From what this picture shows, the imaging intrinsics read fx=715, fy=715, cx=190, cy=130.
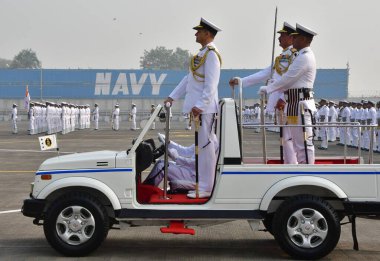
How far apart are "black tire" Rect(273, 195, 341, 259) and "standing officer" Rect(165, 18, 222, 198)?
87 cm

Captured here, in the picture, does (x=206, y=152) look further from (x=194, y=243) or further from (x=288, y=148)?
(x=194, y=243)

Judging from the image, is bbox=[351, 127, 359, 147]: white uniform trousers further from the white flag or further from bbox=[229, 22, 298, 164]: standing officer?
the white flag

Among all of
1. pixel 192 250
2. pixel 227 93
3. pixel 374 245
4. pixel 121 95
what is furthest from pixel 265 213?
pixel 121 95

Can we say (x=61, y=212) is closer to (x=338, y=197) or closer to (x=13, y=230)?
(x=13, y=230)

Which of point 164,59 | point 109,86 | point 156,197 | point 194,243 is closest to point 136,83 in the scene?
point 109,86

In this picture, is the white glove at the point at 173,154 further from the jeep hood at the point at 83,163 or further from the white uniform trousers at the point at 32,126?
the white uniform trousers at the point at 32,126

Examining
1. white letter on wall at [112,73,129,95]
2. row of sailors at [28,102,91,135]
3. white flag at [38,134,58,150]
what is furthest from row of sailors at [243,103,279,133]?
white letter on wall at [112,73,129,95]

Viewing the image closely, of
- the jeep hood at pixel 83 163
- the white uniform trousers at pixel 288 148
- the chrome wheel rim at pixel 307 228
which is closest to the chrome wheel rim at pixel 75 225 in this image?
the jeep hood at pixel 83 163

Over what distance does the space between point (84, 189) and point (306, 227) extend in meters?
2.31

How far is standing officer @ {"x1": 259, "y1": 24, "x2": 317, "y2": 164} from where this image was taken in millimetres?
7891

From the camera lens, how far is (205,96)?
768 centimetres

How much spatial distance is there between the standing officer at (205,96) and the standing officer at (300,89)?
705mm

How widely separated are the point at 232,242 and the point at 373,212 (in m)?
1.86

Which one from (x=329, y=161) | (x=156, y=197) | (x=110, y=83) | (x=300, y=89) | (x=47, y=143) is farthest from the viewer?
(x=110, y=83)
